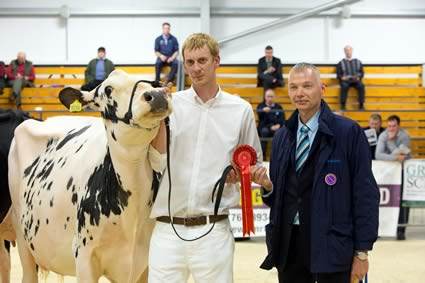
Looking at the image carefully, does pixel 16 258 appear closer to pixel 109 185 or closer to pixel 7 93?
pixel 109 185

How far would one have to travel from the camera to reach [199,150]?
304 cm

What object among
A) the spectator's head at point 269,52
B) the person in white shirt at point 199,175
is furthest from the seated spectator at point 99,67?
the person in white shirt at point 199,175

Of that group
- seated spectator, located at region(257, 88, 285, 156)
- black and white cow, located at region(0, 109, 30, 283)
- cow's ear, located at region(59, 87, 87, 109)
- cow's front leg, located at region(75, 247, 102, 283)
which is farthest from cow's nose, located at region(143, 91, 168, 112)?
seated spectator, located at region(257, 88, 285, 156)

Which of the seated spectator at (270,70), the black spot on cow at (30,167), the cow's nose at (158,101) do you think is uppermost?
the seated spectator at (270,70)

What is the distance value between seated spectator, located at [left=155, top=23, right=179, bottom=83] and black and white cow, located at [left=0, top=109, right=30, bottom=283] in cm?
1051

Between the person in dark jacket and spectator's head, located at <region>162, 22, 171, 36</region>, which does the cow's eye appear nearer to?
the person in dark jacket

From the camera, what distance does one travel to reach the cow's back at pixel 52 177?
12.3 feet

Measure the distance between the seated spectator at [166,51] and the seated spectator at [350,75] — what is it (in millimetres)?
4331

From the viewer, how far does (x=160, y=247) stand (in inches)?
118

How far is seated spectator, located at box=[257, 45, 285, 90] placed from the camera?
51.8 ft

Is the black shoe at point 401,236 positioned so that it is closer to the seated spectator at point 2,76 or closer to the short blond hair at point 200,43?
the short blond hair at point 200,43

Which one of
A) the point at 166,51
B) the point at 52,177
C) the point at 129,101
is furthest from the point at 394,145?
the point at 166,51

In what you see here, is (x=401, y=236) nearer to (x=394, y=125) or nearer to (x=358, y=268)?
(x=394, y=125)

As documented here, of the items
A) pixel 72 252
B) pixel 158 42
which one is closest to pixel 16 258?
pixel 72 252
